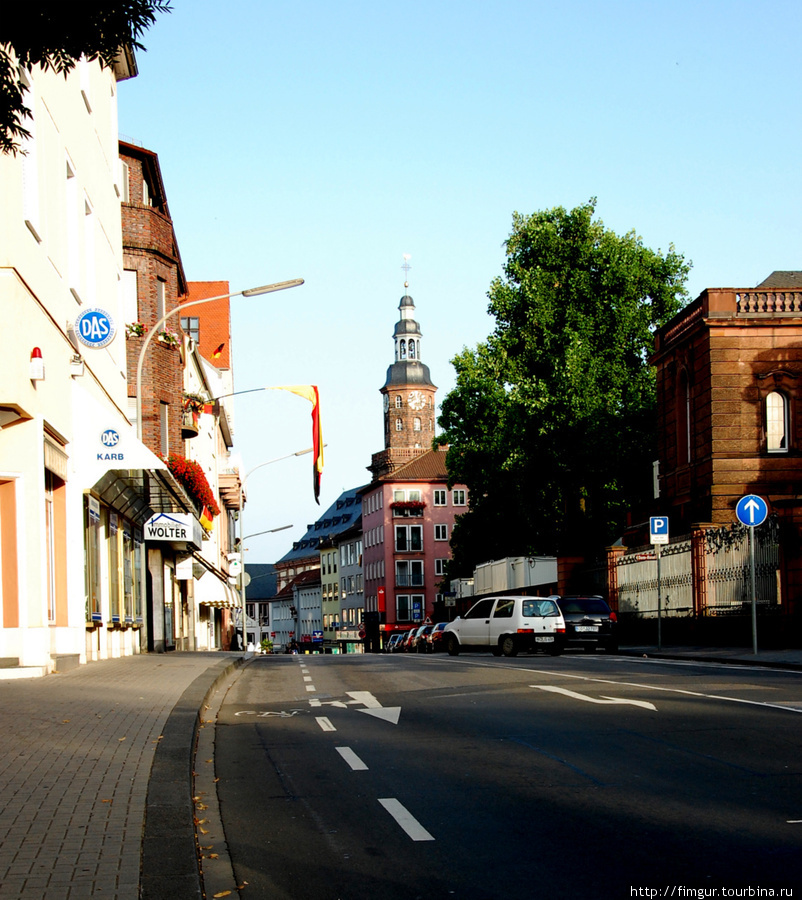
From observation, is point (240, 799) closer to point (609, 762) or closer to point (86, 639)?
point (609, 762)

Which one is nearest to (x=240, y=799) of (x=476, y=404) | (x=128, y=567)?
(x=128, y=567)

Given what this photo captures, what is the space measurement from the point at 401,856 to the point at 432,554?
4870 inches

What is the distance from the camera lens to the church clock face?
154 meters

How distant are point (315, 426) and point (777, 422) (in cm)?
1498

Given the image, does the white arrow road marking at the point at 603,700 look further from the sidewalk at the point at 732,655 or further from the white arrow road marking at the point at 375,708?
the sidewalk at the point at 732,655

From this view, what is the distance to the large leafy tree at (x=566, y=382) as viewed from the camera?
165 feet

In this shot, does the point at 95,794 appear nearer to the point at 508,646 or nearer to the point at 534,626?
the point at 534,626

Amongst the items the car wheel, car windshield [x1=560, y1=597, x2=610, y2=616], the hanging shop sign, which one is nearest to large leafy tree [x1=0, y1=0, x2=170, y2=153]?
the hanging shop sign

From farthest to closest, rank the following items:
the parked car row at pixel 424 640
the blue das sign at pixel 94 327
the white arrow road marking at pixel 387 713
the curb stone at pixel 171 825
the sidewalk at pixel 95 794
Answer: the parked car row at pixel 424 640 → the blue das sign at pixel 94 327 → the white arrow road marking at pixel 387 713 → the sidewalk at pixel 95 794 → the curb stone at pixel 171 825

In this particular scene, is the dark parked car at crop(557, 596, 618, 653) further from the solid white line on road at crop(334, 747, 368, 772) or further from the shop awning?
the solid white line on road at crop(334, 747, 368, 772)

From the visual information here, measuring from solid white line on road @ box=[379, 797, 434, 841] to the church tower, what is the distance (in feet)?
472

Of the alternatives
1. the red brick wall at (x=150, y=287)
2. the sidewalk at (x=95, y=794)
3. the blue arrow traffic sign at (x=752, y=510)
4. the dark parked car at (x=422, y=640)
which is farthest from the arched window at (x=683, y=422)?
the sidewalk at (x=95, y=794)

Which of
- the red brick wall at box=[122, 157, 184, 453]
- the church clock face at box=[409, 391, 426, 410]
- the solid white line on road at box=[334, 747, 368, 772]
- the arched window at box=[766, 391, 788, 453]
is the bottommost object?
the solid white line on road at box=[334, 747, 368, 772]

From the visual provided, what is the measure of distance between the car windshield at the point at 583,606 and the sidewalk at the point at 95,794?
21053 millimetres
